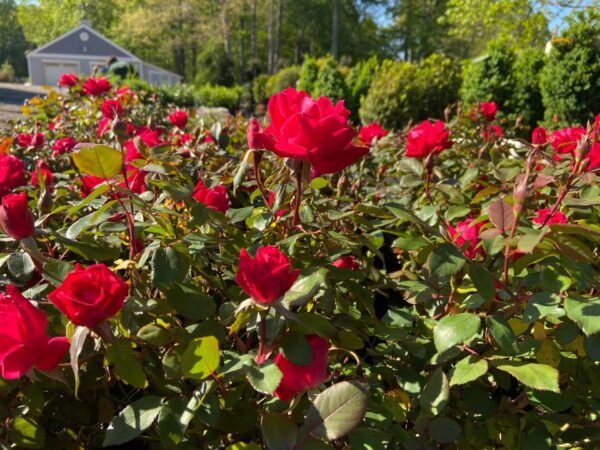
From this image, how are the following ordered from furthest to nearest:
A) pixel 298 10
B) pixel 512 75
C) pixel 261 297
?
1. pixel 298 10
2. pixel 512 75
3. pixel 261 297

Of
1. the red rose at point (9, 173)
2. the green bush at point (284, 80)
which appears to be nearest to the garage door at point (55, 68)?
the green bush at point (284, 80)

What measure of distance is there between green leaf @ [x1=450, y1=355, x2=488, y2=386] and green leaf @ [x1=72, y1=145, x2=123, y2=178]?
552 millimetres

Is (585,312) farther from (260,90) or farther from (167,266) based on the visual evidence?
(260,90)

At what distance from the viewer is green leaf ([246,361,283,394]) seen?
552 mm

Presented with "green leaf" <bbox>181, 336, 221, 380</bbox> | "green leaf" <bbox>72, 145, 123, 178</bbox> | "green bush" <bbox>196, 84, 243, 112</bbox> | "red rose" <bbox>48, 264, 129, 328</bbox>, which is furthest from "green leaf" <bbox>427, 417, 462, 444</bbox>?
"green bush" <bbox>196, 84, 243, 112</bbox>

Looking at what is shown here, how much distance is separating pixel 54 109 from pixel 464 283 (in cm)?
329

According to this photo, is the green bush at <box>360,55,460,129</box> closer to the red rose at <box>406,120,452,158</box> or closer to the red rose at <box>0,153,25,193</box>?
the red rose at <box>406,120,452,158</box>

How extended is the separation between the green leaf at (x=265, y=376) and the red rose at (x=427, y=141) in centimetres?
76

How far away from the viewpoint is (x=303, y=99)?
2.51 ft

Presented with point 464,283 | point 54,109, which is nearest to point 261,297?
point 464,283

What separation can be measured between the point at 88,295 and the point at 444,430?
47 centimetres

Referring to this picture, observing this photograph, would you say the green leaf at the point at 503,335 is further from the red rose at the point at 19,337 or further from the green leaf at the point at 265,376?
the red rose at the point at 19,337

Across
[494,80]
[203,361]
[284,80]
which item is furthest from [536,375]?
[284,80]

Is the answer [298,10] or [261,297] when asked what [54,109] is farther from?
[298,10]
